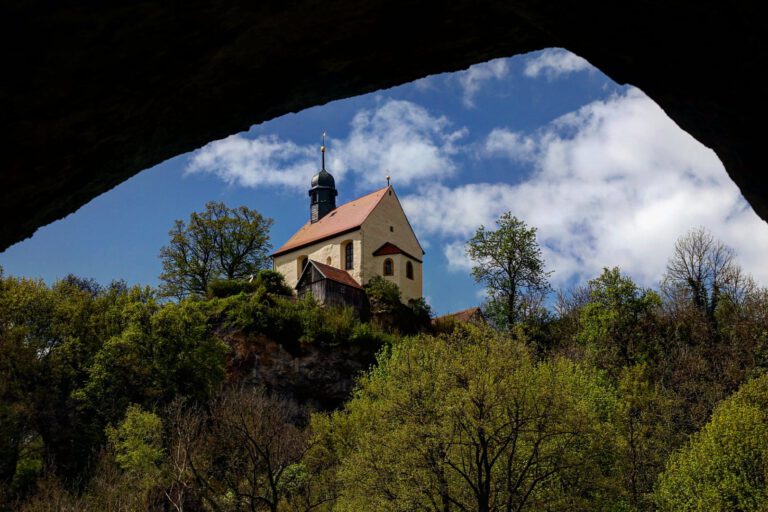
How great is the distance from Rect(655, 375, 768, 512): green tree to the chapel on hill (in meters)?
25.1

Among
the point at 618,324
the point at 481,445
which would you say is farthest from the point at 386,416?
the point at 618,324

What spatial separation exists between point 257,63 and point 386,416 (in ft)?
71.1

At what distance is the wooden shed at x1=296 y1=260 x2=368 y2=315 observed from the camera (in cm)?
4541

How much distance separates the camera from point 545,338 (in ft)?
147

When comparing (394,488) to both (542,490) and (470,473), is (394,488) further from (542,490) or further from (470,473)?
(542,490)

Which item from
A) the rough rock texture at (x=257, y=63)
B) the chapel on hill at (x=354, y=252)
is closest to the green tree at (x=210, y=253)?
the chapel on hill at (x=354, y=252)

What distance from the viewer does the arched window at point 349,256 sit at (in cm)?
5166

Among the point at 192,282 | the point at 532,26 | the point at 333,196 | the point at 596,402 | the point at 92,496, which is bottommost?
the point at 92,496

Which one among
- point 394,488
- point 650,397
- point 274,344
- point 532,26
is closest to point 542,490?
point 394,488

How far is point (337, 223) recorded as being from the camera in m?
55.4

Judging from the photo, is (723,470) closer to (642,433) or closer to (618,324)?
(642,433)

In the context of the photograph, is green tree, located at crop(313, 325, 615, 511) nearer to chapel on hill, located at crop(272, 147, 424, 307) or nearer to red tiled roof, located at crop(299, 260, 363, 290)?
chapel on hill, located at crop(272, 147, 424, 307)

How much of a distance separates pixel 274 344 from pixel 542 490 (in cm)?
1944

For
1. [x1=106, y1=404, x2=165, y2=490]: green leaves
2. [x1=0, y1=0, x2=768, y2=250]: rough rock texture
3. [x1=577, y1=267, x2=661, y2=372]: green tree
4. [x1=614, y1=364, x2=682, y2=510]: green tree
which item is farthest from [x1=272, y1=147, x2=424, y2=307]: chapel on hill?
[x1=0, y1=0, x2=768, y2=250]: rough rock texture
